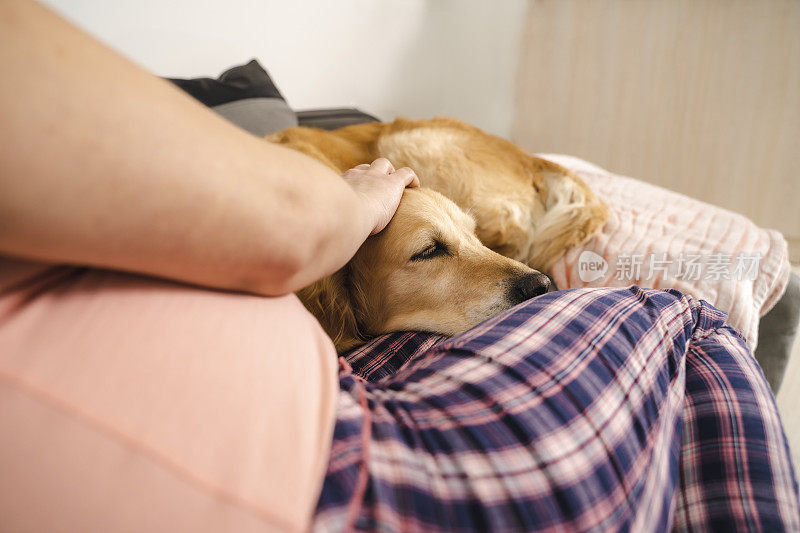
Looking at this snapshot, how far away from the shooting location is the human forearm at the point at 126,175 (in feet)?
1.21

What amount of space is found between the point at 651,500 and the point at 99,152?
0.62 metres

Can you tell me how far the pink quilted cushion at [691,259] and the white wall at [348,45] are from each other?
205cm

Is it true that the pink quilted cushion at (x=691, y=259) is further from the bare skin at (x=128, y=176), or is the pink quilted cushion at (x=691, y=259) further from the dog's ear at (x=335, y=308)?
the bare skin at (x=128, y=176)

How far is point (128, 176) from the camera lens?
40 centimetres

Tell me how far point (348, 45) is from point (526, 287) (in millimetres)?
2843


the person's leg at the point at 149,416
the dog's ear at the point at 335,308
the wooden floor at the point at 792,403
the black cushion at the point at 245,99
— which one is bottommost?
the wooden floor at the point at 792,403

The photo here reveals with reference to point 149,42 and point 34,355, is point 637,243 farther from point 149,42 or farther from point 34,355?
point 149,42

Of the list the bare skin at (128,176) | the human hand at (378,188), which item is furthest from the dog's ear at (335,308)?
the bare skin at (128,176)

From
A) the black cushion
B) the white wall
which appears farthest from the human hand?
the white wall

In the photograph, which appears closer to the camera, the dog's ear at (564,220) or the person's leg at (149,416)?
the person's leg at (149,416)

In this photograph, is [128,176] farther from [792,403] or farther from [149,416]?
[792,403]

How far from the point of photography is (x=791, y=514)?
1.86 feet

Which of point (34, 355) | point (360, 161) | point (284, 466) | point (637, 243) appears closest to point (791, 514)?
point (284, 466)

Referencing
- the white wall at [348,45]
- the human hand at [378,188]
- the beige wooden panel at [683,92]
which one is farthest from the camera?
the beige wooden panel at [683,92]
